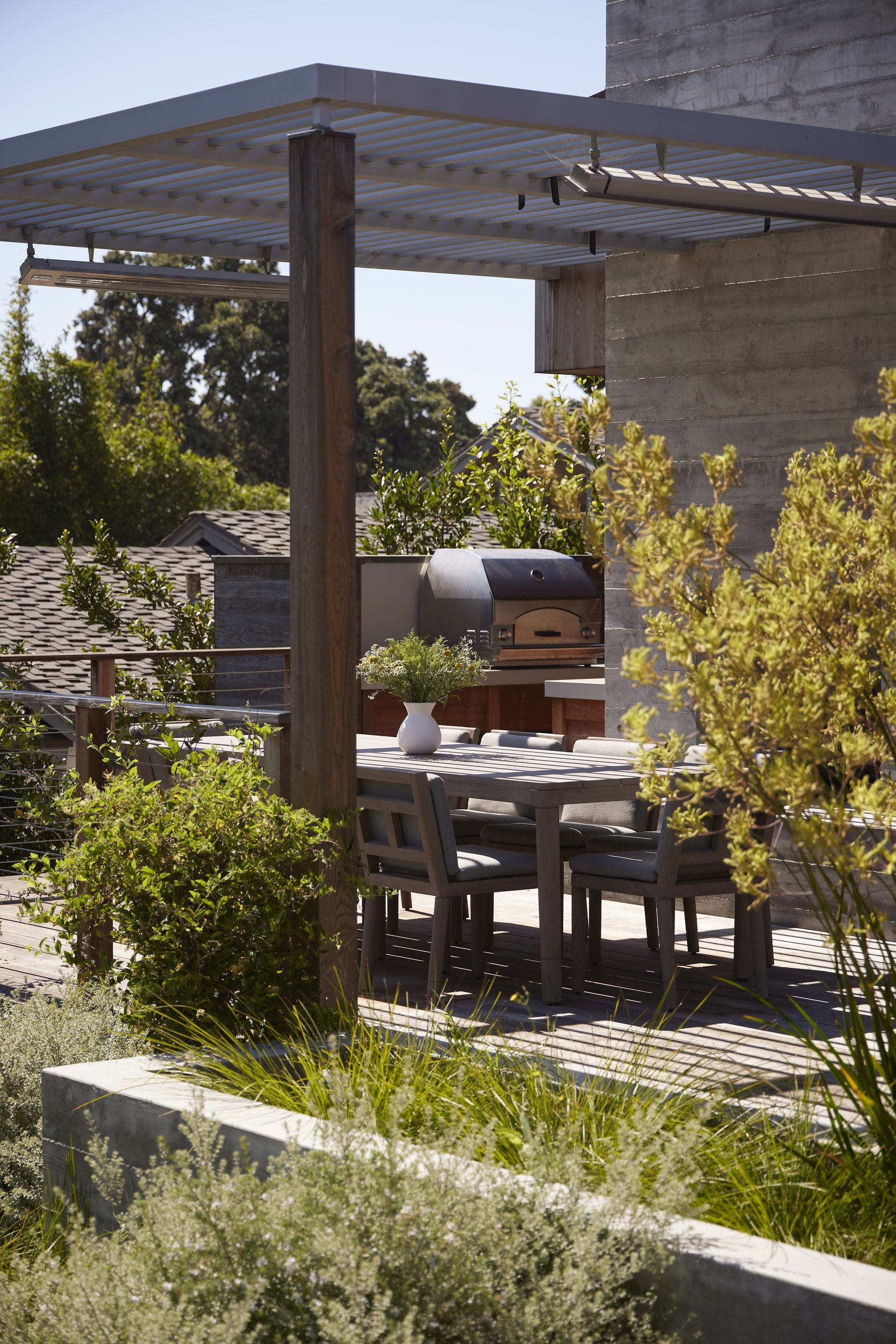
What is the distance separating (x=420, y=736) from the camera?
6648 mm

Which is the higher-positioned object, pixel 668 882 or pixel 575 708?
pixel 575 708

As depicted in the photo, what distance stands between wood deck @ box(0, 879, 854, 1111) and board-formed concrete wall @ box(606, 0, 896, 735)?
1.41 metres

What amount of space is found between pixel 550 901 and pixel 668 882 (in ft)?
1.41

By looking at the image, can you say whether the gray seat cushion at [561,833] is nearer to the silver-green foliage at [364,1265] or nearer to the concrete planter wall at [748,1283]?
the concrete planter wall at [748,1283]

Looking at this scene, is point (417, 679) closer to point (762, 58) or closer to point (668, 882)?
point (668, 882)

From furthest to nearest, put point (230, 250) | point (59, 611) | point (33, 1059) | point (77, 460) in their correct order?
1. point (77, 460)
2. point (59, 611)
3. point (230, 250)
4. point (33, 1059)

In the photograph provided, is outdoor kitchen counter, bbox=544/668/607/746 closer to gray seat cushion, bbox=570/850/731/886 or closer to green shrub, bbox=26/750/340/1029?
gray seat cushion, bbox=570/850/731/886

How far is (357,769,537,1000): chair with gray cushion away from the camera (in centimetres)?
566

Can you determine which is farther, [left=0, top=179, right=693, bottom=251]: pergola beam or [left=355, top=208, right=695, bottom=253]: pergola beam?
[left=355, top=208, right=695, bottom=253]: pergola beam

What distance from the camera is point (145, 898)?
13.6 feet

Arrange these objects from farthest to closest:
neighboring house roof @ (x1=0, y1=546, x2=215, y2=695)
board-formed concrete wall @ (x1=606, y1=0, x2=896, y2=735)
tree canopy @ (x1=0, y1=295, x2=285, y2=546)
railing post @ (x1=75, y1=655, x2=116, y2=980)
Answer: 1. tree canopy @ (x1=0, y1=295, x2=285, y2=546)
2. neighboring house roof @ (x1=0, y1=546, x2=215, y2=695)
3. board-formed concrete wall @ (x1=606, y1=0, x2=896, y2=735)
4. railing post @ (x1=75, y1=655, x2=116, y2=980)

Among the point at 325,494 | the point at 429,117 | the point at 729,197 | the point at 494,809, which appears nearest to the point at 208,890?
the point at 325,494

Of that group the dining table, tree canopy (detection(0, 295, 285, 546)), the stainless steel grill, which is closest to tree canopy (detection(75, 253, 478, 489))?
tree canopy (detection(0, 295, 285, 546))

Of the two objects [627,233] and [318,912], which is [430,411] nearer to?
[627,233]
